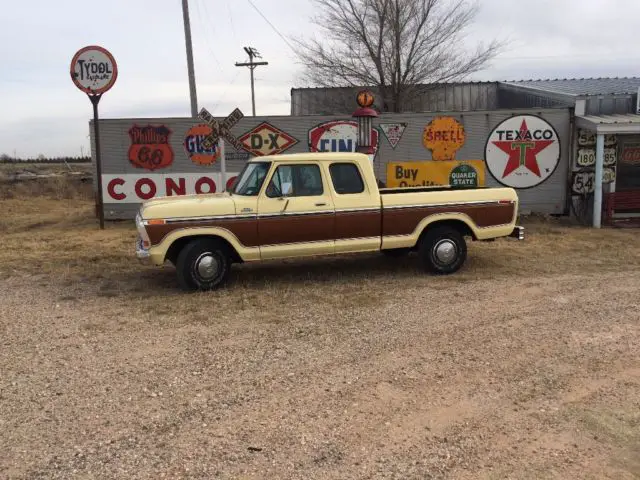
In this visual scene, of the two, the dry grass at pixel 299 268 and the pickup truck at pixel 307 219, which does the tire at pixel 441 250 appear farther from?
the dry grass at pixel 299 268

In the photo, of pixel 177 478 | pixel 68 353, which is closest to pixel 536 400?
pixel 177 478

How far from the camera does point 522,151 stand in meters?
13.7

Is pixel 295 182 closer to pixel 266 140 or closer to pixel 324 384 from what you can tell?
pixel 324 384

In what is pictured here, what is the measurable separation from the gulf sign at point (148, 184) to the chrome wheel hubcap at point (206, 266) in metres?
6.30

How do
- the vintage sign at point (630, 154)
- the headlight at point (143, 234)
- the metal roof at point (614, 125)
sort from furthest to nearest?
1. the vintage sign at point (630, 154)
2. the metal roof at point (614, 125)
3. the headlight at point (143, 234)

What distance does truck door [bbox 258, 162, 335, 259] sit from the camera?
7.55 metres

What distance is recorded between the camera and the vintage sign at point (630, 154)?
14.1m

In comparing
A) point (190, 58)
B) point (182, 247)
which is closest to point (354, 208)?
point (182, 247)

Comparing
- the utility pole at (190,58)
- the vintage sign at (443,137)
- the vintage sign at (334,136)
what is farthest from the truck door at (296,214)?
the utility pole at (190,58)

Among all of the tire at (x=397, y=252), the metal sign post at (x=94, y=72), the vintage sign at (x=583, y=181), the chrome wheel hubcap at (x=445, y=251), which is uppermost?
the metal sign post at (x=94, y=72)

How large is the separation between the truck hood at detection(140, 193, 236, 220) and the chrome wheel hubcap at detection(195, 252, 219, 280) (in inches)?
21.8

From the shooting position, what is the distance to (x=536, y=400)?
423cm

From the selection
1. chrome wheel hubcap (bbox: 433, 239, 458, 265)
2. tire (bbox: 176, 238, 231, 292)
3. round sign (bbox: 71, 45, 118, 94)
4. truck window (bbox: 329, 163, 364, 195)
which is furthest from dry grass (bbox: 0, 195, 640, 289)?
round sign (bbox: 71, 45, 118, 94)

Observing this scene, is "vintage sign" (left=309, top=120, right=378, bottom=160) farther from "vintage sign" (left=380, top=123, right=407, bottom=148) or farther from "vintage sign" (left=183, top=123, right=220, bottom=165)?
"vintage sign" (left=183, top=123, right=220, bottom=165)
